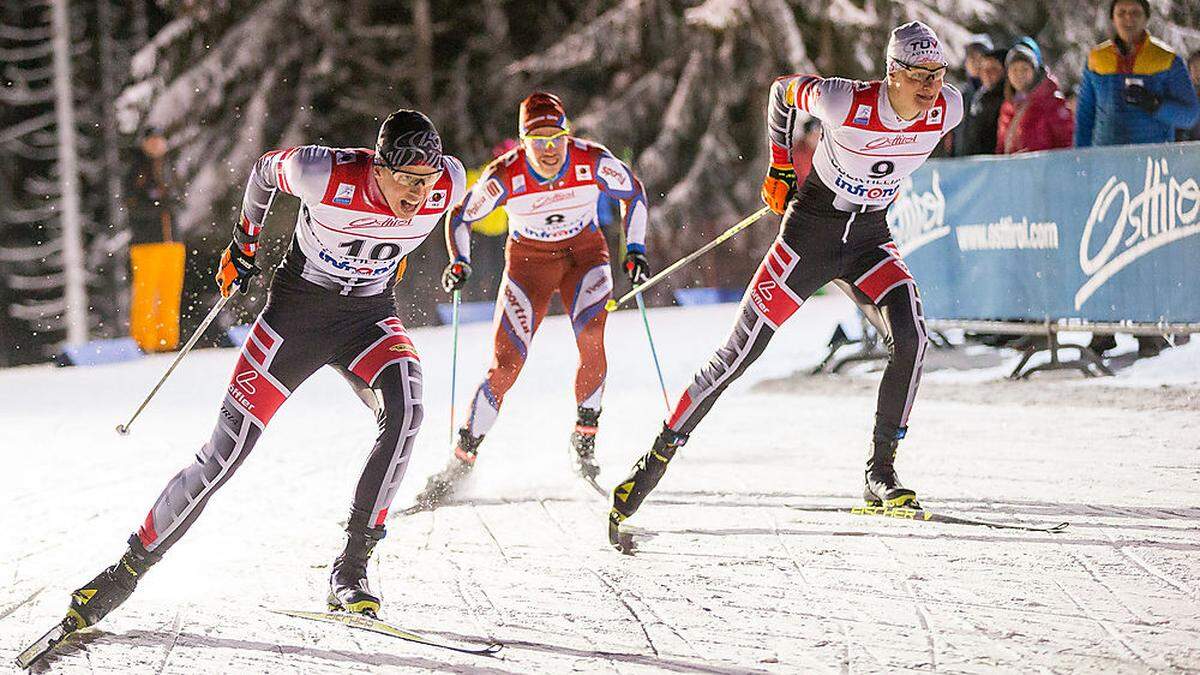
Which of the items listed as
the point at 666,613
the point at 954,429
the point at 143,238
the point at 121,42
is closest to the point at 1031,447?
the point at 954,429

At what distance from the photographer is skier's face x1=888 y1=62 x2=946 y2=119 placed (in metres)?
6.00

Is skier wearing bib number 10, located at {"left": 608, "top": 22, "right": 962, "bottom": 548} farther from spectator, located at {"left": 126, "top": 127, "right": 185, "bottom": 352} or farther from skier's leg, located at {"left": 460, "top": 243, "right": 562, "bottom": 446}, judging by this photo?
spectator, located at {"left": 126, "top": 127, "right": 185, "bottom": 352}

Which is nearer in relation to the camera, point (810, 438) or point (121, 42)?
point (810, 438)

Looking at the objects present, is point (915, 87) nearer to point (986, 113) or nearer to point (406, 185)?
point (406, 185)

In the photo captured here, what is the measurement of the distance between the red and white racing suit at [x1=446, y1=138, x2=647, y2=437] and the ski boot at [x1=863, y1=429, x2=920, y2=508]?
1835mm

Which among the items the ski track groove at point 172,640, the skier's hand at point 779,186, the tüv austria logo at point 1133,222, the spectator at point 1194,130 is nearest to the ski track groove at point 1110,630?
the skier's hand at point 779,186

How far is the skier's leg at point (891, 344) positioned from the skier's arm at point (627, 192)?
1.63 meters

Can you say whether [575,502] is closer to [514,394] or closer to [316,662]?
[316,662]

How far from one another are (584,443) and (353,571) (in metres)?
2.88

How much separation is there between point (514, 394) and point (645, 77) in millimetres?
10886

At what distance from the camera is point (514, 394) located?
11352mm

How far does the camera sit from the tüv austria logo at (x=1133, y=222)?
942cm

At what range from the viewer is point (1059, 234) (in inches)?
401

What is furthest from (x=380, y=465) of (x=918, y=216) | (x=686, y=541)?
(x=918, y=216)
